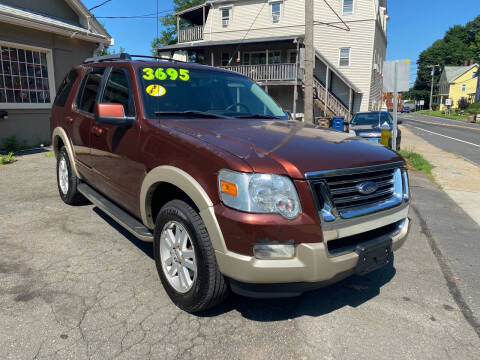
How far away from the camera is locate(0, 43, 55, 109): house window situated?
9359 millimetres

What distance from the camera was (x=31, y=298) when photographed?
2.88 metres

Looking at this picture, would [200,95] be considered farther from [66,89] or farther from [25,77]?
[25,77]

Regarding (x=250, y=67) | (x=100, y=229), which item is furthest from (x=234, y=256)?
(x=250, y=67)

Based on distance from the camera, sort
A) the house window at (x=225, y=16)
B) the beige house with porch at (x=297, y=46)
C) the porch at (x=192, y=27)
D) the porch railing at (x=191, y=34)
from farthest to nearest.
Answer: the porch railing at (x=191, y=34) < the porch at (x=192, y=27) < the house window at (x=225, y=16) < the beige house with porch at (x=297, y=46)

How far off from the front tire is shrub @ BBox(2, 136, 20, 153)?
8.22 meters

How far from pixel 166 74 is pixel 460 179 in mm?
7799

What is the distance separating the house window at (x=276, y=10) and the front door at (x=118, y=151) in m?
24.8

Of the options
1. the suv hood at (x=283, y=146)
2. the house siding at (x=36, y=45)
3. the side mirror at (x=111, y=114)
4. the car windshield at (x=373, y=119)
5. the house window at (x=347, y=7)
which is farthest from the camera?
the house window at (x=347, y=7)

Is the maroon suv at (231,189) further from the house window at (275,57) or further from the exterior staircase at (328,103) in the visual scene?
the house window at (275,57)

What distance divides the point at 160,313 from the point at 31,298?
1060 millimetres

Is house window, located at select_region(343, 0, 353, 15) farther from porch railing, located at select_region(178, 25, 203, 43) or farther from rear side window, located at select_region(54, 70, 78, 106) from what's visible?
rear side window, located at select_region(54, 70, 78, 106)

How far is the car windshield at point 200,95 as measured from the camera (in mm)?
3359

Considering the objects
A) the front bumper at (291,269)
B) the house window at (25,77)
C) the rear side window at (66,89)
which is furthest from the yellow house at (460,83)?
the front bumper at (291,269)

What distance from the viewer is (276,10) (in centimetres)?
2614
